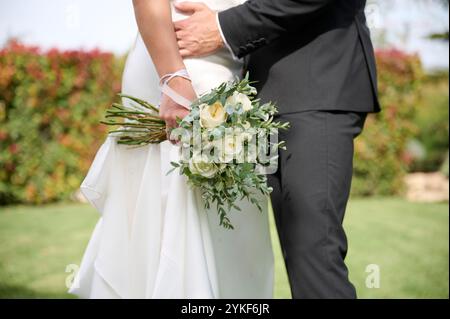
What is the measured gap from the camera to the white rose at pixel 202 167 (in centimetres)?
187

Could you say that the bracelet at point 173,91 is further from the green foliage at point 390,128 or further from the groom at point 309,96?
the green foliage at point 390,128

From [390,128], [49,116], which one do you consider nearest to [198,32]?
[49,116]

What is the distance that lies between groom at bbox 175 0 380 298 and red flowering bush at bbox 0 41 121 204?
5.79 metres

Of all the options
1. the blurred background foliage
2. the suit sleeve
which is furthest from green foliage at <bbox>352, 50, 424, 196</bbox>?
the suit sleeve

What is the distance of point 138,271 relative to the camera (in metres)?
2.22

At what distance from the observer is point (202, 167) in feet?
6.17

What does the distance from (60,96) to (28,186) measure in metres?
1.26

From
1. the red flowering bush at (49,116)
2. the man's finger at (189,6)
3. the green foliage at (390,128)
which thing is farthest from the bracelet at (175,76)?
the green foliage at (390,128)

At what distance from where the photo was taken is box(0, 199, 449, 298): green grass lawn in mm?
4133

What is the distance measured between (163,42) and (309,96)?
0.55m

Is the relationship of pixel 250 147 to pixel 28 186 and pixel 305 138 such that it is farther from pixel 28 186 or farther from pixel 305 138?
pixel 28 186

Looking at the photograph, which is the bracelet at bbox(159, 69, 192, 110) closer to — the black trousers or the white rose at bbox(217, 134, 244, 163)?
the white rose at bbox(217, 134, 244, 163)
